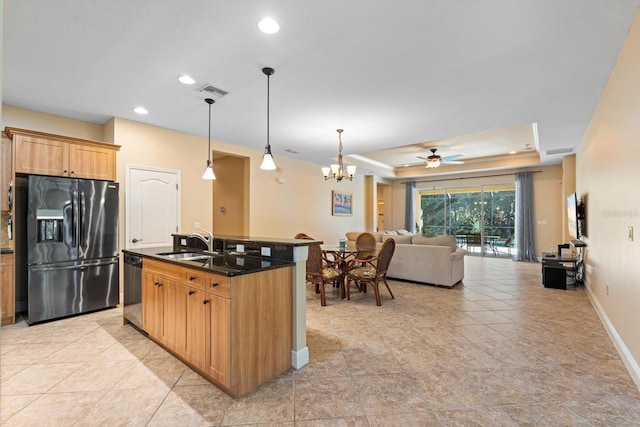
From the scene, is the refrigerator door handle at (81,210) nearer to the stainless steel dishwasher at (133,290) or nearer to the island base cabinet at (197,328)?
the stainless steel dishwasher at (133,290)

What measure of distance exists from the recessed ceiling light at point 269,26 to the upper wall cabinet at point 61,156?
2954mm

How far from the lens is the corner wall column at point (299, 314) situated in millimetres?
2803

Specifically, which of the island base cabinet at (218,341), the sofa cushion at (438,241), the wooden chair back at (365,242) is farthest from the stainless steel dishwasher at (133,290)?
the sofa cushion at (438,241)

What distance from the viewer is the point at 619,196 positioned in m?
3.04

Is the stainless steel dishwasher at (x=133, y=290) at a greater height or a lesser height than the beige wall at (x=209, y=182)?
lesser

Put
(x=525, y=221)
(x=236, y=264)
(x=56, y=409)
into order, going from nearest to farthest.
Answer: (x=56, y=409) < (x=236, y=264) < (x=525, y=221)

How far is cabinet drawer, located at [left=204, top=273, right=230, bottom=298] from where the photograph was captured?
2.36 meters

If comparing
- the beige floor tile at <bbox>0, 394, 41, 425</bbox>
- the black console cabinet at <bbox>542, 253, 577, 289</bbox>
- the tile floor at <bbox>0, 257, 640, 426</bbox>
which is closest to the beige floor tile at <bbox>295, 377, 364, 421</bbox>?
the tile floor at <bbox>0, 257, 640, 426</bbox>

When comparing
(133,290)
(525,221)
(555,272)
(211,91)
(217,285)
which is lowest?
(555,272)

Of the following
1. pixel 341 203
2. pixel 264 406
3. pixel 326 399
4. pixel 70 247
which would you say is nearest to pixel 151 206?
pixel 70 247

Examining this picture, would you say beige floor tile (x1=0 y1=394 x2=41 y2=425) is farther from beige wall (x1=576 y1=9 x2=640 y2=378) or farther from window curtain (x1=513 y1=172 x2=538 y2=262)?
window curtain (x1=513 y1=172 x2=538 y2=262)

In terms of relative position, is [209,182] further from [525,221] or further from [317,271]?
[525,221]

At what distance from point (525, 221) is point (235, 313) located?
8.79 metres

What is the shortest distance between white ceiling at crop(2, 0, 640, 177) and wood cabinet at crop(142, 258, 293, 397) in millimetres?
1942
